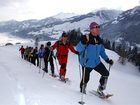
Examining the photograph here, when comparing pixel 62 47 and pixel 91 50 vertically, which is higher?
pixel 91 50

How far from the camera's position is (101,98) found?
464 inches

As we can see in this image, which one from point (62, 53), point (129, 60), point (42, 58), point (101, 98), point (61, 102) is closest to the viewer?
point (61, 102)

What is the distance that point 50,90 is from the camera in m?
10.8

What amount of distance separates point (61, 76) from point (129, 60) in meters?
87.6

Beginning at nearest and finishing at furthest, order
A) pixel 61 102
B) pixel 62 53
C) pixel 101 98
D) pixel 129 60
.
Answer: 1. pixel 61 102
2. pixel 101 98
3. pixel 62 53
4. pixel 129 60

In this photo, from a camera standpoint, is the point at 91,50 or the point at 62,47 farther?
the point at 62,47

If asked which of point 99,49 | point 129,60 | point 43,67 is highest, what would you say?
point 99,49

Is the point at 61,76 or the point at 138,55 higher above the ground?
the point at 61,76

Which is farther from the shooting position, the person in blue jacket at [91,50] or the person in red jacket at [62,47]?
the person in red jacket at [62,47]

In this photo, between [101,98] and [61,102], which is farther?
[101,98]

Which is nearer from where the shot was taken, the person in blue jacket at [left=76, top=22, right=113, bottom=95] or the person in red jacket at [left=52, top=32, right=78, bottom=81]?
the person in blue jacket at [left=76, top=22, right=113, bottom=95]

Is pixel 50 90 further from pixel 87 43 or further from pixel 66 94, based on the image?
pixel 87 43

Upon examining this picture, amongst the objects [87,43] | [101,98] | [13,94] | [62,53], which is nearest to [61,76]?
[62,53]

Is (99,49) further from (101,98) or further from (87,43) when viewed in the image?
(101,98)
